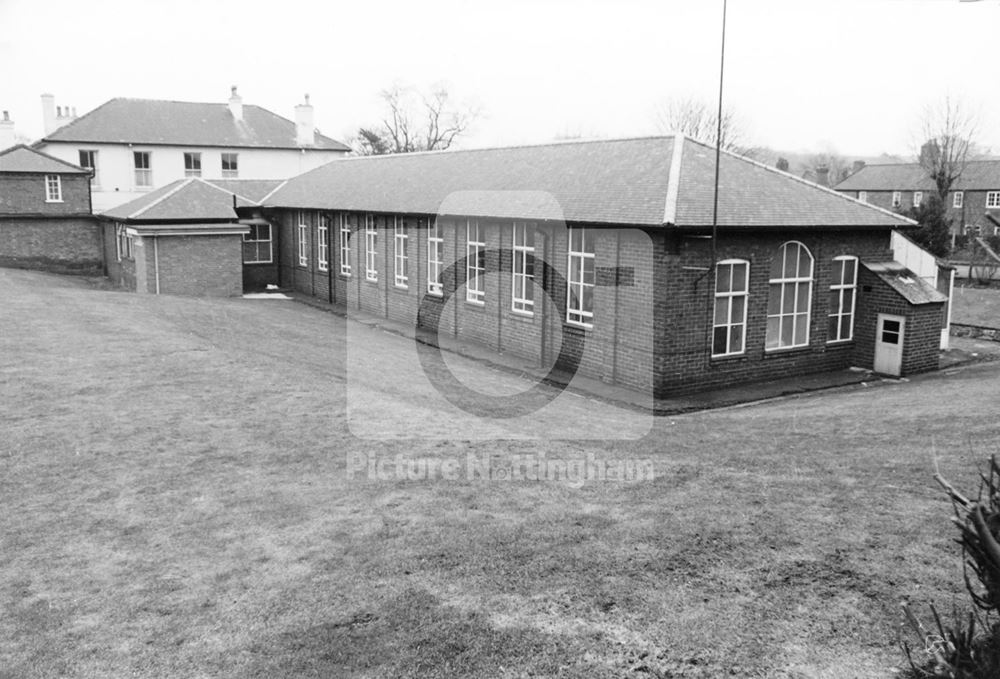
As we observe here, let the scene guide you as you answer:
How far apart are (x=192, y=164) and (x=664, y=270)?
132 ft

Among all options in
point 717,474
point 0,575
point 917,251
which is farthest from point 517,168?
point 0,575

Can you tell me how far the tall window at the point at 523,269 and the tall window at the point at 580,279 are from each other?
1.61m

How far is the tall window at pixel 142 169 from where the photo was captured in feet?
159

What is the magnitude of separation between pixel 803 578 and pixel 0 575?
7302mm

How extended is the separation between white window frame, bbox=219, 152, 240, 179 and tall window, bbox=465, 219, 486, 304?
103 feet

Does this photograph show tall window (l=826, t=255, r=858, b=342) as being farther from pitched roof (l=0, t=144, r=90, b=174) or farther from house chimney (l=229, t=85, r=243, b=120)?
house chimney (l=229, t=85, r=243, b=120)

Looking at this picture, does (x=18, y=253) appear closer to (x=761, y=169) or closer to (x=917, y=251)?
(x=761, y=169)

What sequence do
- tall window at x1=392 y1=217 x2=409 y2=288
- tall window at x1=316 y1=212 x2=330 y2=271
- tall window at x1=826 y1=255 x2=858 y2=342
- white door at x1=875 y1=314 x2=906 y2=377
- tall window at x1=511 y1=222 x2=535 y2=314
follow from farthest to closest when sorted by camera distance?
tall window at x1=316 y1=212 x2=330 y2=271
tall window at x1=392 y1=217 x2=409 y2=288
tall window at x1=511 y1=222 x2=535 y2=314
tall window at x1=826 y1=255 x2=858 y2=342
white door at x1=875 y1=314 x2=906 y2=377

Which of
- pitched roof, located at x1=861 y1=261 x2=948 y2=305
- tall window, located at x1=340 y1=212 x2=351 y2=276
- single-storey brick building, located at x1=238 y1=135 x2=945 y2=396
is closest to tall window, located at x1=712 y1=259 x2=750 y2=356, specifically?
single-storey brick building, located at x1=238 y1=135 x2=945 y2=396

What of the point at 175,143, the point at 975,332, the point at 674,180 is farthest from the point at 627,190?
the point at 175,143

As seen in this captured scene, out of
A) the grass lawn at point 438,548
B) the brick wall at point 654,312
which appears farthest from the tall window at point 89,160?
the grass lawn at point 438,548

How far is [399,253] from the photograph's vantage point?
28.8 metres

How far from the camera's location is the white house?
4756 centimetres

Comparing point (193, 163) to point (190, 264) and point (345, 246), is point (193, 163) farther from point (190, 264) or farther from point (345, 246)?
point (345, 246)
